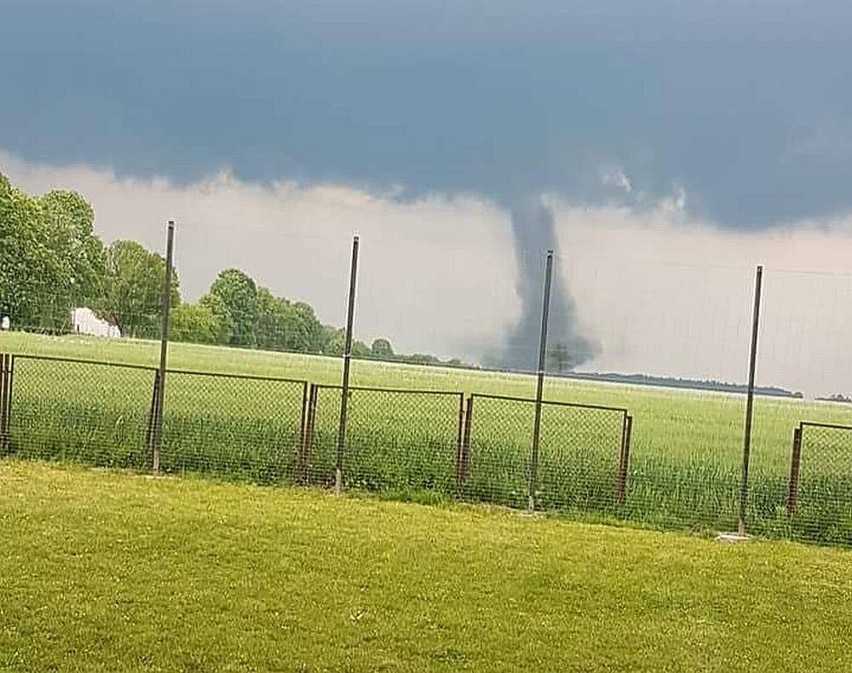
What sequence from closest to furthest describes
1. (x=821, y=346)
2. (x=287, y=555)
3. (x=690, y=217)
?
1. (x=287, y=555)
2. (x=821, y=346)
3. (x=690, y=217)

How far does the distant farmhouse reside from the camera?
8.73m

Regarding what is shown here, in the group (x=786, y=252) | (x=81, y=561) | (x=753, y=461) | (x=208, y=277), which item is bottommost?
(x=81, y=561)

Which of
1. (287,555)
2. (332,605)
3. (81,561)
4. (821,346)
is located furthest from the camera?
(821,346)

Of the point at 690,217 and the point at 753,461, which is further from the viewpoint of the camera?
the point at 690,217

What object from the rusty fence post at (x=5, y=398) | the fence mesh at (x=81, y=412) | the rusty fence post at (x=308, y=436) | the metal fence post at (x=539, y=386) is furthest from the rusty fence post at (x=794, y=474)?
the rusty fence post at (x=5, y=398)

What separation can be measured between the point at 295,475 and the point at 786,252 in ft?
17.1

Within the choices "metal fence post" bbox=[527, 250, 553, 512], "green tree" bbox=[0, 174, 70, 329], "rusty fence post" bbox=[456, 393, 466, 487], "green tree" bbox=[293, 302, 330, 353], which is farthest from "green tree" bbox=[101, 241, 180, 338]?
"metal fence post" bbox=[527, 250, 553, 512]

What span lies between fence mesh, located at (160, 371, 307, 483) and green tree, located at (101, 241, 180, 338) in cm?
55

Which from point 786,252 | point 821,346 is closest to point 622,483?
point 821,346

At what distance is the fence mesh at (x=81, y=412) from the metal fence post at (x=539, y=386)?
3.31 metres

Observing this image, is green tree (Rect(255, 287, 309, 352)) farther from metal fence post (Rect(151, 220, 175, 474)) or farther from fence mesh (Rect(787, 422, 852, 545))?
fence mesh (Rect(787, 422, 852, 545))

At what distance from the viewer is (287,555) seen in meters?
5.50

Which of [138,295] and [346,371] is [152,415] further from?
[346,371]

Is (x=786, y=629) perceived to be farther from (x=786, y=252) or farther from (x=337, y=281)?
(x=786, y=252)
